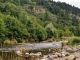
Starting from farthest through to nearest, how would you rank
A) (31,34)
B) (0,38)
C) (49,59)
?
(31,34)
(0,38)
(49,59)

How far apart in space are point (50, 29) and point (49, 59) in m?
62.2

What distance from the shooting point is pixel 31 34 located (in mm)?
72750

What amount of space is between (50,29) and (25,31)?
63.6ft

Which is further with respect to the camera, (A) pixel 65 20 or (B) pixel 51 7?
(B) pixel 51 7

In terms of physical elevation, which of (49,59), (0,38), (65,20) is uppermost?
(49,59)

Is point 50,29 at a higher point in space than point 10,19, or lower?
lower

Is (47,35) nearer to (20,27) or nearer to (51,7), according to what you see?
(20,27)

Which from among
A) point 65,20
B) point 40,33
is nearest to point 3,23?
point 40,33

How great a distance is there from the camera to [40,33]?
7694cm

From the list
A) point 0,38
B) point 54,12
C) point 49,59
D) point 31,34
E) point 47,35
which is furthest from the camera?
point 54,12

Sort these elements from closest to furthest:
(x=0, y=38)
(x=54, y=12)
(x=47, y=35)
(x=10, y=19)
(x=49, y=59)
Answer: (x=49, y=59) → (x=0, y=38) → (x=10, y=19) → (x=47, y=35) → (x=54, y=12)

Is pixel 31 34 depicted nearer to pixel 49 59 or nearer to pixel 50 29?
pixel 50 29

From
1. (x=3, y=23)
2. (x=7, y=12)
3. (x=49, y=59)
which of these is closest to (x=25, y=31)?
(x=3, y=23)

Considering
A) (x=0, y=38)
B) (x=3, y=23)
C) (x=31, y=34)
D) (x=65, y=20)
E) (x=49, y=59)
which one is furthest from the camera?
(x=65, y=20)
